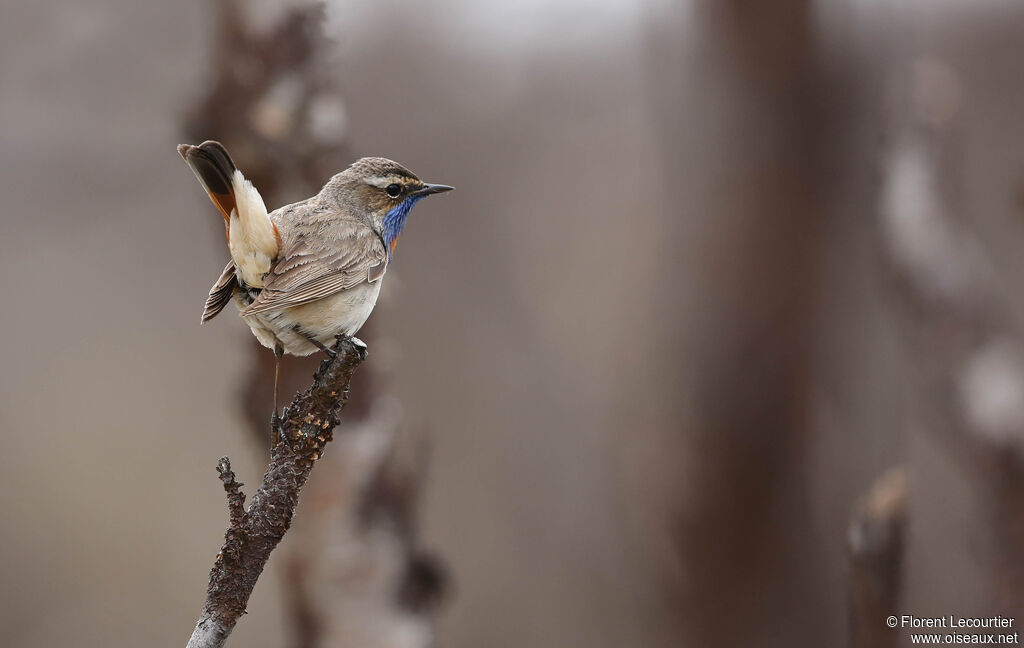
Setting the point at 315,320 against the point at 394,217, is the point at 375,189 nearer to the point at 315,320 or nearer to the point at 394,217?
the point at 394,217

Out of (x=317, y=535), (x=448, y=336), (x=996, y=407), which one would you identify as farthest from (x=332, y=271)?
(x=448, y=336)

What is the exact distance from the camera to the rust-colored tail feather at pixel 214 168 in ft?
2.31

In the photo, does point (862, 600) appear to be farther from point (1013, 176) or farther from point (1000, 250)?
Answer: point (1013, 176)

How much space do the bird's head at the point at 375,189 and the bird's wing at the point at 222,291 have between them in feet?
0.64

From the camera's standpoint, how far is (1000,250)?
65.4 inches

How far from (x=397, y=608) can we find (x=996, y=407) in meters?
0.97

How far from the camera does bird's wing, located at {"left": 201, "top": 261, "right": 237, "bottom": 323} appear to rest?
31.7 inches

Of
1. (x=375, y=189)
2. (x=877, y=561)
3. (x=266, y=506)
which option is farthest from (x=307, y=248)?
(x=877, y=561)

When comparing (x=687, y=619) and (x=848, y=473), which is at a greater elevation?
(x=848, y=473)

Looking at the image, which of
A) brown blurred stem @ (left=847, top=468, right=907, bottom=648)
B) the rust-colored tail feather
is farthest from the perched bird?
brown blurred stem @ (left=847, top=468, right=907, bottom=648)

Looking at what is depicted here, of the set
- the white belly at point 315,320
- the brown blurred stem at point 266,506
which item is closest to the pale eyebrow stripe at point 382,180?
the white belly at point 315,320

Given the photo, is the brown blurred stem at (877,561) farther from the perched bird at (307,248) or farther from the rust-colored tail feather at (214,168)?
the rust-colored tail feather at (214,168)

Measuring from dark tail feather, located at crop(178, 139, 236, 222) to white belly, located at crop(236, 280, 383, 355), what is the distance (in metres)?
0.12

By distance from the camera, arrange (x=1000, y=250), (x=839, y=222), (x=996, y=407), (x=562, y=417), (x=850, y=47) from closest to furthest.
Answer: (x=996, y=407)
(x=1000, y=250)
(x=850, y=47)
(x=839, y=222)
(x=562, y=417)
